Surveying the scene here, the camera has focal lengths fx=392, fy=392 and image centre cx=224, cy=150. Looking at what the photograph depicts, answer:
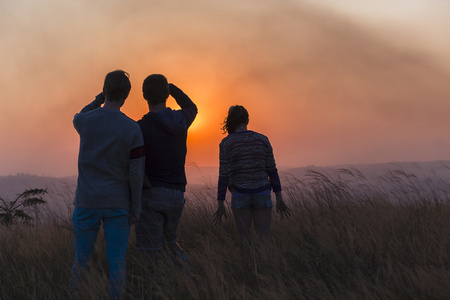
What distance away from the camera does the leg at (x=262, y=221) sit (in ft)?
Answer: 13.7

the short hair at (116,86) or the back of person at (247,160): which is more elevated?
the short hair at (116,86)

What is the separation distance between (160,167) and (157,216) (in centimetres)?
42

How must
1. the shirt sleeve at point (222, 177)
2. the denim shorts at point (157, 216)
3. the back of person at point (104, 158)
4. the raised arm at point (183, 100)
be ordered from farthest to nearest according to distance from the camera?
the shirt sleeve at point (222, 177) < the raised arm at point (183, 100) < the denim shorts at point (157, 216) < the back of person at point (104, 158)

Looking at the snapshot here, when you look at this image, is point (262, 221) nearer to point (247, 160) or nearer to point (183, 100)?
point (247, 160)

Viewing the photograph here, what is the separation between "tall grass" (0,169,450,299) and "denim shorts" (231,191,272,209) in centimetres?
40

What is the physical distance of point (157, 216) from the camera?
333cm

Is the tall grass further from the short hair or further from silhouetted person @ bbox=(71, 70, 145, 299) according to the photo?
the short hair

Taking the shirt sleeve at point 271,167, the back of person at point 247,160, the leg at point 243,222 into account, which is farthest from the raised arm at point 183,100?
the leg at point 243,222

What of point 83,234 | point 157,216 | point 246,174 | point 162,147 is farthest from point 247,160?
point 83,234

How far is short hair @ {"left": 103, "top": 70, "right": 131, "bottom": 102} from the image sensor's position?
3096mm

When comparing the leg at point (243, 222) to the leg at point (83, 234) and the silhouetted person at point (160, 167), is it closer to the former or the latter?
the silhouetted person at point (160, 167)

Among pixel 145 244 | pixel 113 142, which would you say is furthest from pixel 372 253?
pixel 113 142

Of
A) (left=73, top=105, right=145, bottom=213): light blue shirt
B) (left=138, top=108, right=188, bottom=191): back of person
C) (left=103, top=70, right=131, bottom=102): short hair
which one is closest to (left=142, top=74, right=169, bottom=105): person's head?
(left=138, top=108, right=188, bottom=191): back of person

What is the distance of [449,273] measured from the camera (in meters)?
3.28
